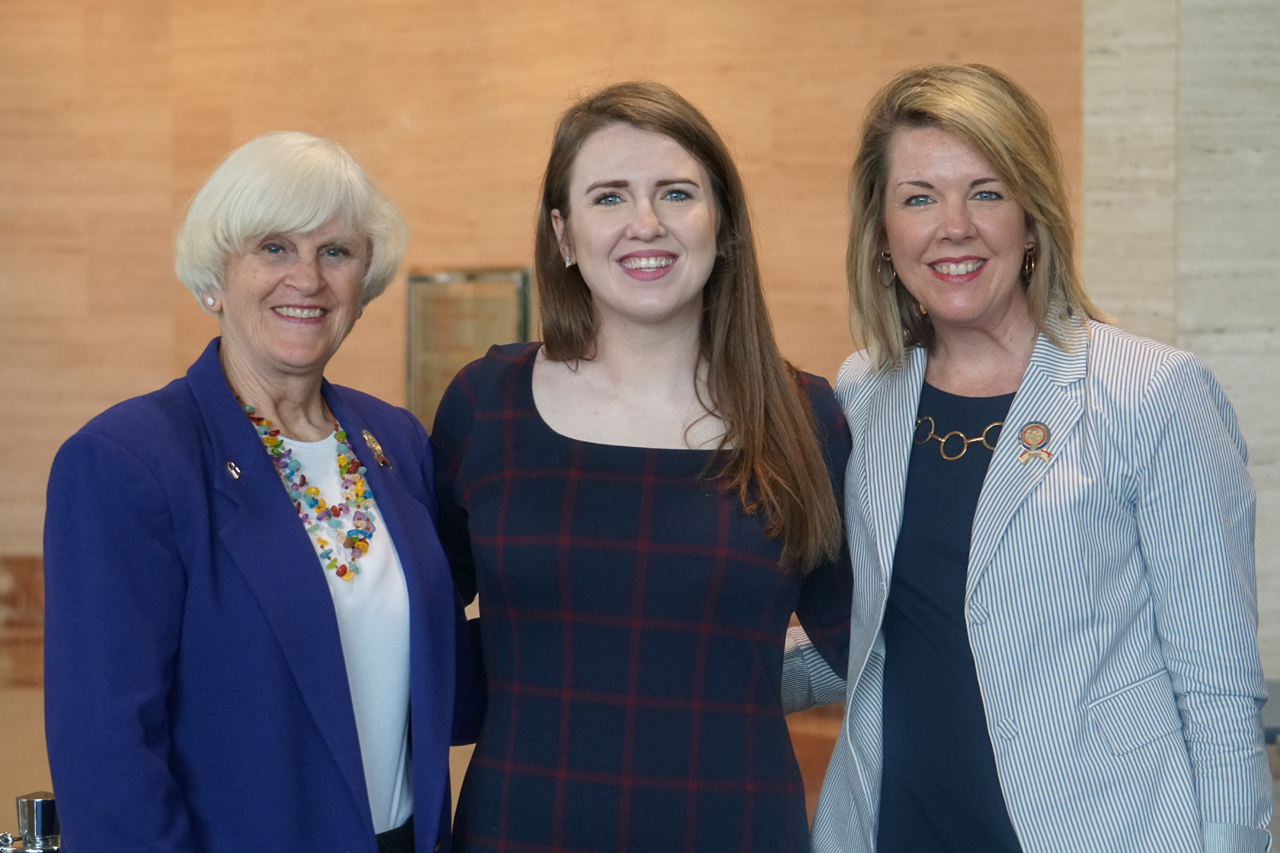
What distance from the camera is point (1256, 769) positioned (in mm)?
2016

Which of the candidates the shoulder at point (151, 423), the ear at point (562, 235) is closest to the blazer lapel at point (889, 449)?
the ear at point (562, 235)

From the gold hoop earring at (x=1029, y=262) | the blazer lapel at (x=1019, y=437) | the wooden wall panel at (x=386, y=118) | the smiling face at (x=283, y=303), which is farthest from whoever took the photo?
the wooden wall panel at (x=386, y=118)

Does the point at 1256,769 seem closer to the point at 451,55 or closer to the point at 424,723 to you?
the point at 424,723

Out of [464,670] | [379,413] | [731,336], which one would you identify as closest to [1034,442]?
[731,336]

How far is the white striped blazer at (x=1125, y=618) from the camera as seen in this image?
2.02 meters

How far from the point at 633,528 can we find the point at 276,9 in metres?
5.62

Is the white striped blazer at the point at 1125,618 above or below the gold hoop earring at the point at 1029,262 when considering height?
below

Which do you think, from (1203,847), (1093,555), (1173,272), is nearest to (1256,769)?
(1203,847)

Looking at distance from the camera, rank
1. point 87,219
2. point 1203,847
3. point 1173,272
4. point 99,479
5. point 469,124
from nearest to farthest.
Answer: point 99,479 < point 1203,847 < point 1173,272 < point 469,124 < point 87,219

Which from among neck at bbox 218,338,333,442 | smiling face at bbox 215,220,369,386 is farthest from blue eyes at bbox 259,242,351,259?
neck at bbox 218,338,333,442

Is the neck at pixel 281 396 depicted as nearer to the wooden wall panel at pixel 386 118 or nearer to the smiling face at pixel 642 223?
the smiling face at pixel 642 223

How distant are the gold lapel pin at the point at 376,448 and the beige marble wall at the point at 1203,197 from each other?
352 centimetres

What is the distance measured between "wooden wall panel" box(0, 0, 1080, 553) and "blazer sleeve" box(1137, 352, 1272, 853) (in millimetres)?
3487

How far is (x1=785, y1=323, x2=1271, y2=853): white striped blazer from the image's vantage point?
202 cm
